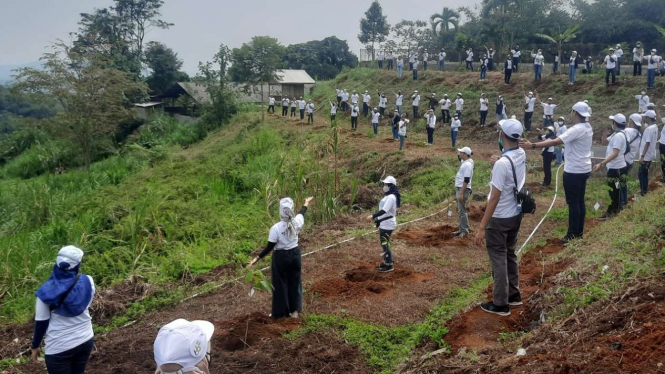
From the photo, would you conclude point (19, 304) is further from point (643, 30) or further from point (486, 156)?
point (643, 30)

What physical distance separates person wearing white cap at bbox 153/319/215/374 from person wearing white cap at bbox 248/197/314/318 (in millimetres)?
3348

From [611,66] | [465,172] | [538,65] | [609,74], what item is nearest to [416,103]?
[538,65]

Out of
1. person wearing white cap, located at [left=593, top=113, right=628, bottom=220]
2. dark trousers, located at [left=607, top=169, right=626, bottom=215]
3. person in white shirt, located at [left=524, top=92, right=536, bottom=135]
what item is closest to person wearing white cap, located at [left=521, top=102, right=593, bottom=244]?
person wearing white cap, located at [left=593, top=113, right=628, bottom=220]

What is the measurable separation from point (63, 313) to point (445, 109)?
20.9 metres

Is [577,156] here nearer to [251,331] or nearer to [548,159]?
[251,331]

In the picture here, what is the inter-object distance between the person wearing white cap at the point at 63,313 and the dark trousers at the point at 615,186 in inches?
293

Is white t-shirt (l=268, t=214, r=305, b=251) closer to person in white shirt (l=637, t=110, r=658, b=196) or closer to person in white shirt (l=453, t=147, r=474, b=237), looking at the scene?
person in white shirt (l=453, t=147, r=474, b=237)

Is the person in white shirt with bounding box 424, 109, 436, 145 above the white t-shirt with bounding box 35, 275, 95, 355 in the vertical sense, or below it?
above

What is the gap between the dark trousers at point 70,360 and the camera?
15.7 feet

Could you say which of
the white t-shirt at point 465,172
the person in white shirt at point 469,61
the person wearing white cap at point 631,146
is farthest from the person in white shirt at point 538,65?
the white t-shirt at point 465,172

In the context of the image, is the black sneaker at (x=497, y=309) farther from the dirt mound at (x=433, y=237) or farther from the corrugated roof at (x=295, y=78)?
the corrugated roof at (x=295, y=78)

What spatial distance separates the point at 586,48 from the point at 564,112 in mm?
11025

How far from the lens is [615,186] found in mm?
8609

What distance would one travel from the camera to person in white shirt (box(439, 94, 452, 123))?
23.6 meters
